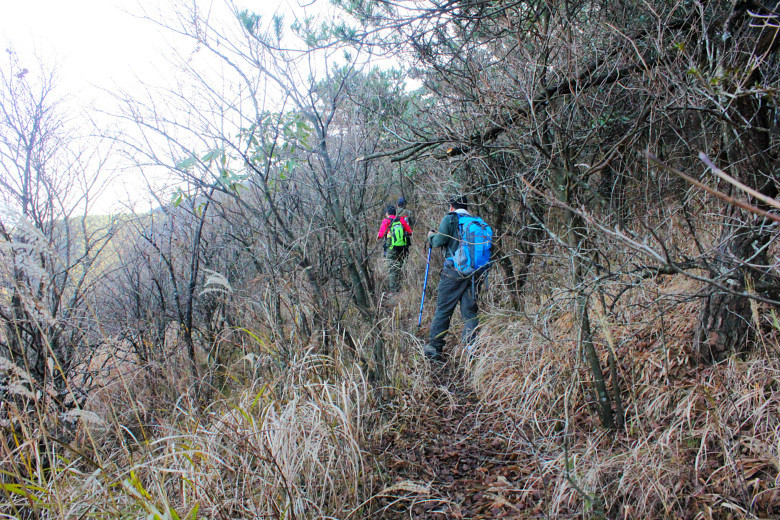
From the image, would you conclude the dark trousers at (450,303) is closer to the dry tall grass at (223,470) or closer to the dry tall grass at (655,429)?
the dry tall grass at (655,429)

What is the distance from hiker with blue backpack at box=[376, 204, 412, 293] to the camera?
7.89 meters

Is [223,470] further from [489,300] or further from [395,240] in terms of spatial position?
[395,240]

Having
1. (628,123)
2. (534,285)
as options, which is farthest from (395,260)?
(628,123)

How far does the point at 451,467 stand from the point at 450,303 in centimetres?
207

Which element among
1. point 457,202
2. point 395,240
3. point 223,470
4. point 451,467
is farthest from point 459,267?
point 395,240

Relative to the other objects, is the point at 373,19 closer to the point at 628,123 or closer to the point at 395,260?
the point at 628,123

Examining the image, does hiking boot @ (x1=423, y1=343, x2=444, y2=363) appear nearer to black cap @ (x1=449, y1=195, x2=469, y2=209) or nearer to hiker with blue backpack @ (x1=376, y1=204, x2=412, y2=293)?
black cap @ (x1=449, y1=195, x2=469, y2=209)

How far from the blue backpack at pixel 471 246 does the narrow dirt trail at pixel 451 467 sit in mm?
1380

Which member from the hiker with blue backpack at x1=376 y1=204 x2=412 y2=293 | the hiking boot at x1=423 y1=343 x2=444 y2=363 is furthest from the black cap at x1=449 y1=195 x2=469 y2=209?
the hiker with blue backpack at x1=376 y1=204 x2=412 y2=293

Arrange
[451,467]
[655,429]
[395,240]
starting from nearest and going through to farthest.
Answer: [655,429] < [451,467] < [395,240]

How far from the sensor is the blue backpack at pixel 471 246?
183 inches

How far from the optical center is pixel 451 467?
2982 mm

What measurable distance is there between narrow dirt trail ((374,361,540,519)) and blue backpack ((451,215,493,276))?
1.38m

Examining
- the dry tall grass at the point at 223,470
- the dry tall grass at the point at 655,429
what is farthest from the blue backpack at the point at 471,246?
the dry tall grass at the point at 223,470
